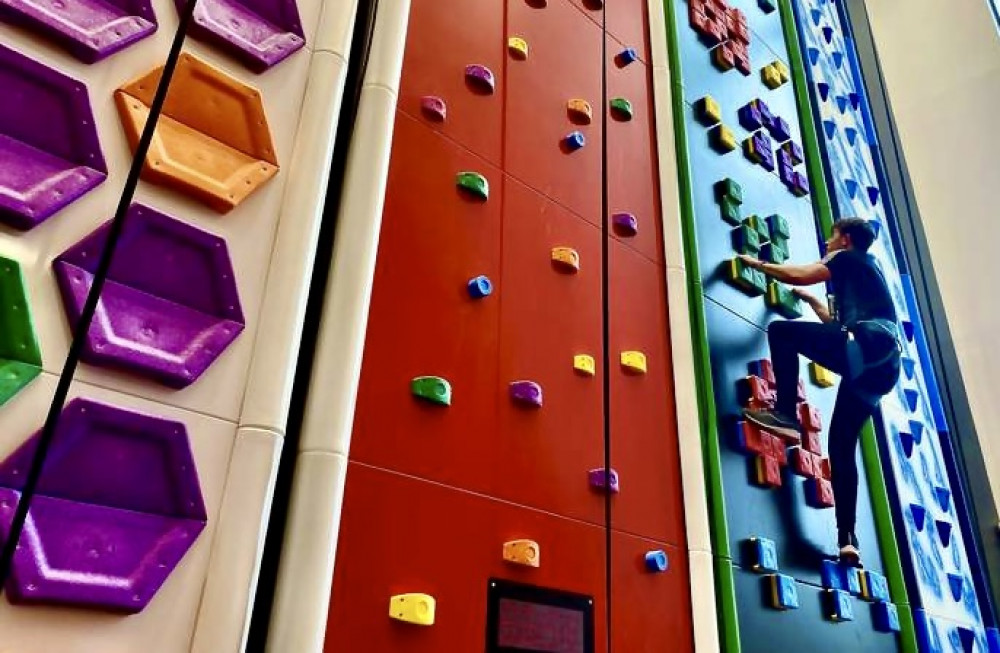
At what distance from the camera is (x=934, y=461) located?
196 inches

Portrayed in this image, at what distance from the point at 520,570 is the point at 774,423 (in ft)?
5.24

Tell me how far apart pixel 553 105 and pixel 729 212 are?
113 cm

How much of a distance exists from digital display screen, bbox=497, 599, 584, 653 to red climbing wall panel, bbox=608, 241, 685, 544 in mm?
417

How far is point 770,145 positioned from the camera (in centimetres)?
460

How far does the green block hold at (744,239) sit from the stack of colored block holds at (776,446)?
1.85 feet

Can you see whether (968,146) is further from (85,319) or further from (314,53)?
(85,319)

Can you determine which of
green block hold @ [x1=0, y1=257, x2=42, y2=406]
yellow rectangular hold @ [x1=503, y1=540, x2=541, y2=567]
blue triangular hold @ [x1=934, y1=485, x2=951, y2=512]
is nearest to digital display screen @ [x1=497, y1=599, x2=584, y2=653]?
yellow rectangular hold @ [x1=503, y1=540, x2=541, y2=567]

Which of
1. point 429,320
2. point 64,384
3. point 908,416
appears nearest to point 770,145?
point 908,416

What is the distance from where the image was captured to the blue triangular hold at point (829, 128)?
5371mm

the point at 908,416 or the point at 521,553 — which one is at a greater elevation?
the point at 908,416

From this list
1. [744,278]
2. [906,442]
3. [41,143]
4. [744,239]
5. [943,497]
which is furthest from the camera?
[943,497]

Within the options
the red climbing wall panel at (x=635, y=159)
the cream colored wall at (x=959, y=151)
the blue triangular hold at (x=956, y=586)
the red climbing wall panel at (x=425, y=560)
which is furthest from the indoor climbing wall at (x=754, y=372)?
the cream colored wall at (x=959, y=151)

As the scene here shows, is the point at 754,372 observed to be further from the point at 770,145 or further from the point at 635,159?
the point at 770,145

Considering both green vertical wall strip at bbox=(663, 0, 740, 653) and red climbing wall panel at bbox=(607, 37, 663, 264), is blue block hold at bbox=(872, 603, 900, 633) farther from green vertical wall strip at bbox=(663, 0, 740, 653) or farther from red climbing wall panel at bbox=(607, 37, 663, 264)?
red climbing wall panel at bbox=(607, 37, 663, 264)
